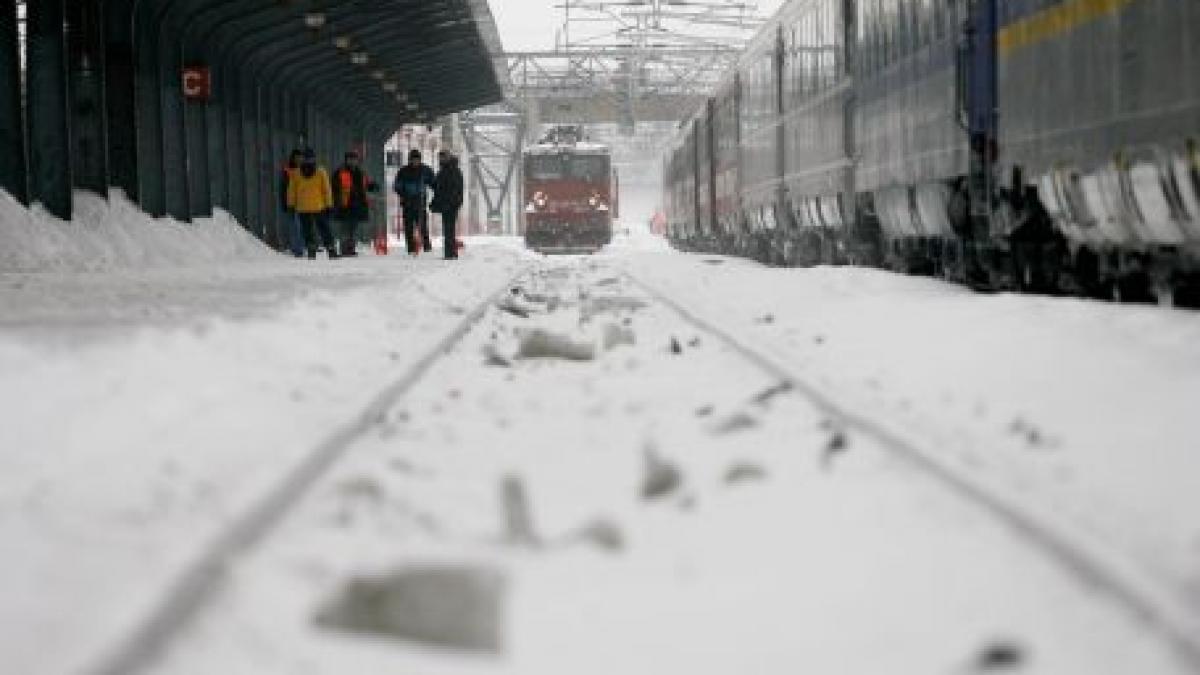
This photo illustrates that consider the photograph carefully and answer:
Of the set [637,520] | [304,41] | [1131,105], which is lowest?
[637,520]

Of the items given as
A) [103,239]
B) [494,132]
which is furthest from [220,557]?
[494,132]

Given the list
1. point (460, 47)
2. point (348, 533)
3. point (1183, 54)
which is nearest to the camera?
point (348, 533)

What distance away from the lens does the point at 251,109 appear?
25.4 meters

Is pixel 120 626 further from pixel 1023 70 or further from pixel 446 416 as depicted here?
pixel 1023 70

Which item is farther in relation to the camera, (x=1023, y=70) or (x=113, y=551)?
(x=1023, y=70)

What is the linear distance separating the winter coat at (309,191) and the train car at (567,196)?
44.5ft

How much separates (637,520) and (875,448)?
1.24 meters

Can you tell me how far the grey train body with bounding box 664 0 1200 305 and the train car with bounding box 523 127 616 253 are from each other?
15.9 meters

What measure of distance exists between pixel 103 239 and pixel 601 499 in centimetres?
1511

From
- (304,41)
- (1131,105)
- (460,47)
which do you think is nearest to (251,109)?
(304,41)

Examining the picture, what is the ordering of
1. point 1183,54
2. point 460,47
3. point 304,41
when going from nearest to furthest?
point 1183,54, point 304,41, point 460,47

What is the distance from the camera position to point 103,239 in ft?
60.0

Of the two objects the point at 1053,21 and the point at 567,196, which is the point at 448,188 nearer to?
the point at 567,196

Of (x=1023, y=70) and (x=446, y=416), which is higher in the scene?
(x=1023, y=70)
